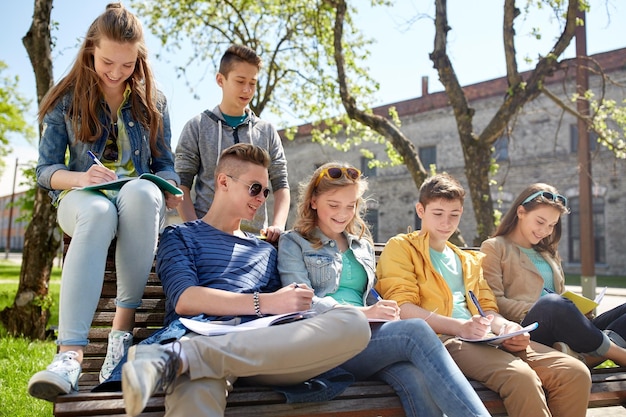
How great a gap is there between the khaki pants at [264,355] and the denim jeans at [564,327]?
4.20ft

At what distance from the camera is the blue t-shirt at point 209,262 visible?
107 inches

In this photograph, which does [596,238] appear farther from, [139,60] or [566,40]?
[139,60]

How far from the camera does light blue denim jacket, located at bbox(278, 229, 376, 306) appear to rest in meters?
3.08

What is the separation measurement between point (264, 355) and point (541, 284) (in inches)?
87.0

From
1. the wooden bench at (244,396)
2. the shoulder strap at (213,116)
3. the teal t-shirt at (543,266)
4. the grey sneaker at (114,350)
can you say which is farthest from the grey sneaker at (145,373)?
the teal t-shirt at (543,266)

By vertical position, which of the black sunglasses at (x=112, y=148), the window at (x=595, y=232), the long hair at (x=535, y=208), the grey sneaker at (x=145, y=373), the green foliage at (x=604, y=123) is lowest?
the window at (x=595, y=232)

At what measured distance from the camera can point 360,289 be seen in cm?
329

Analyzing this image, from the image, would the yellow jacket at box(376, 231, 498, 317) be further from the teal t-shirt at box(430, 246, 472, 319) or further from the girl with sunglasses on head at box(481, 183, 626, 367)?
the girl with sunglasses on head at box(481, 183, 626, 367)

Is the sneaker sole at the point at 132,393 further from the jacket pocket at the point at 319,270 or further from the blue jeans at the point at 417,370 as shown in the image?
the jacket pocket at the point at 319,270

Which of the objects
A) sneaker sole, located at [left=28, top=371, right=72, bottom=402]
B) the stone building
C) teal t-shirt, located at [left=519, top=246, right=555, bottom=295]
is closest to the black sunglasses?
sneaker sole, located at [left=28, top=371, right=72, bottom=402]

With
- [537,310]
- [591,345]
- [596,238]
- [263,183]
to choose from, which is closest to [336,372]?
[263,183]

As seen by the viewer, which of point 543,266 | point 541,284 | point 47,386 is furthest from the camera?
point 543,266

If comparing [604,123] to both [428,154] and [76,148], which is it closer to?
[76,148]

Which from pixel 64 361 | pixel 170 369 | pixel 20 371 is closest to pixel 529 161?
pixel 20 371
